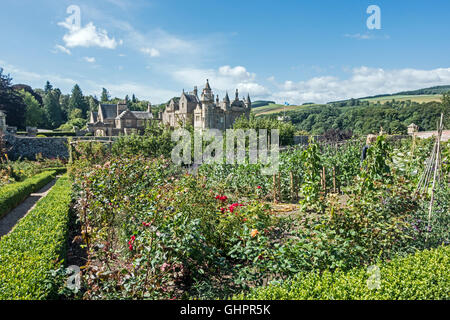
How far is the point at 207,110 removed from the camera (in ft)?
124

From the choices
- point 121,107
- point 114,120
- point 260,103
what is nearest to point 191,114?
point 121,107

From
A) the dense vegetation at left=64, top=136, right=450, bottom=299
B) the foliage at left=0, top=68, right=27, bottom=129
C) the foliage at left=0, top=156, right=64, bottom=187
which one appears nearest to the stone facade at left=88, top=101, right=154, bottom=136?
the foliage at left=0, top=68, right=27, bottom=129

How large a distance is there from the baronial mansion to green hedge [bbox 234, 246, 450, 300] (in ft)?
108

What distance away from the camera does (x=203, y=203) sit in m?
4.95

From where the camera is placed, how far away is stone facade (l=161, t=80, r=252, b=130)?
37.7 meters

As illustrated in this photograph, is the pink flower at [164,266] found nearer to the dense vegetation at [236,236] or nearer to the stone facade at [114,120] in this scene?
the dense vegetation at [236,236]

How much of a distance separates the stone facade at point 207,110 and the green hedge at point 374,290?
33.3 m

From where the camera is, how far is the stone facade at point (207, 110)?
37.7 metres

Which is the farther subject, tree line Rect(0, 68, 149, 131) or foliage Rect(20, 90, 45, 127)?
foliage Rect(20, 90, 45, 127)

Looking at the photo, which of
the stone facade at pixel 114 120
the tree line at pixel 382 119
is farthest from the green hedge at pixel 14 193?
the tree line at pixel 382 119

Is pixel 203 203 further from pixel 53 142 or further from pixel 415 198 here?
pixel 53 142

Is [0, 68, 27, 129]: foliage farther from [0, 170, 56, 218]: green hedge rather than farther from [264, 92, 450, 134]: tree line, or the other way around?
[264, 92, 450, 134]: tree line
